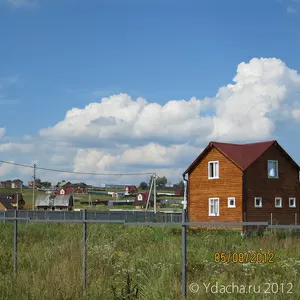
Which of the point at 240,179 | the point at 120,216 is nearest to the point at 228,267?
the point at 240,179

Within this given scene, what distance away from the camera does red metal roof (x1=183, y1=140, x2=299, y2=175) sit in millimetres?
40175

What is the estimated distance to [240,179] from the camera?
39.5 meters

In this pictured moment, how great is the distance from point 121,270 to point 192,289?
2382 mm

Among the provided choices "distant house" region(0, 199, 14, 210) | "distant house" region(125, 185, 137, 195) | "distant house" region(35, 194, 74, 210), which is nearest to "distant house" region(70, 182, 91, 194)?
"distant house" region(125, 185, 137, 195)

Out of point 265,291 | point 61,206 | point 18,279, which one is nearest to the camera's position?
point 265,291

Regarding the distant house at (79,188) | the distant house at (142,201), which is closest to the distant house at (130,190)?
the distant house at (79,188)

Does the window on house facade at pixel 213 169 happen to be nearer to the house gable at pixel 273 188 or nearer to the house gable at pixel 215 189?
the house gable at pixel 215 189

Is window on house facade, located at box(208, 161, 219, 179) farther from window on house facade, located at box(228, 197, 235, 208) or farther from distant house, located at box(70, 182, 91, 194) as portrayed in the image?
distant house, located at box(70, 182, 91, 194)

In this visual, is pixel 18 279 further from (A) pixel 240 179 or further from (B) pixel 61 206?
(B) pixel 61 206

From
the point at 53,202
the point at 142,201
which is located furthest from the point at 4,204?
the point at 142,201

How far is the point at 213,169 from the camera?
42312 millimetres

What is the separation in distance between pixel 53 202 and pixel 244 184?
53.2 metres

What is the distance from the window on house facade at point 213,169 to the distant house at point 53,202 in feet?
157
